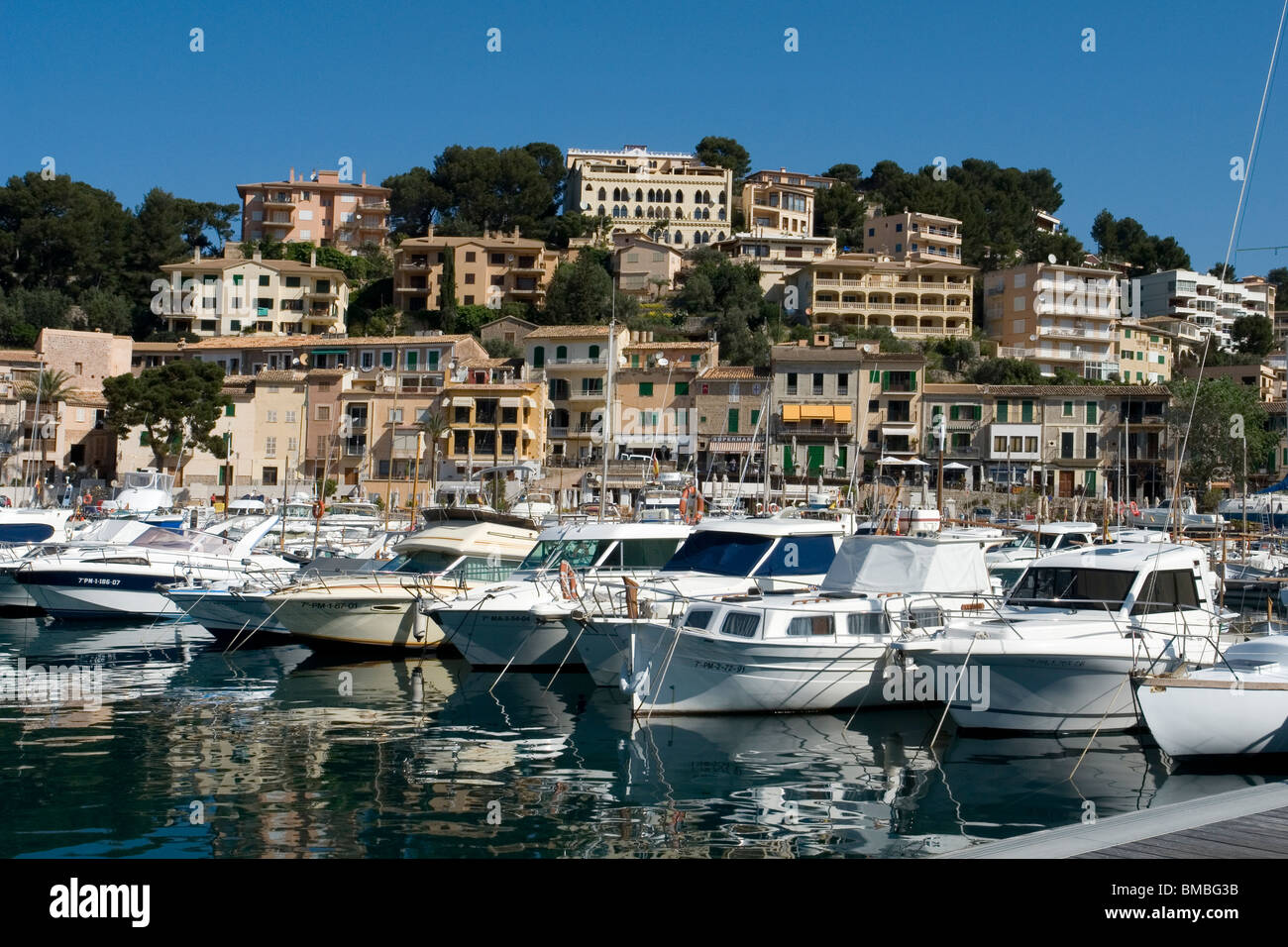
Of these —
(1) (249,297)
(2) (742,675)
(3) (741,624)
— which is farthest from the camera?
(1) (249,297)

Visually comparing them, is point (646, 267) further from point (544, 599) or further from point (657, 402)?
point (544, 599)

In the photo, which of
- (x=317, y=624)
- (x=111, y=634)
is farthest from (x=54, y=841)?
(x=111, y=634)

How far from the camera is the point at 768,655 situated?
19.8 m

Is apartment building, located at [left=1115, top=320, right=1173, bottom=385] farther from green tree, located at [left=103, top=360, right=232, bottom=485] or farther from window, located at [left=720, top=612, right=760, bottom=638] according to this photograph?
window, located at [left=720, top=612, right=760, bottom=638]

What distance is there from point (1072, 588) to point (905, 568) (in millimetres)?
2875

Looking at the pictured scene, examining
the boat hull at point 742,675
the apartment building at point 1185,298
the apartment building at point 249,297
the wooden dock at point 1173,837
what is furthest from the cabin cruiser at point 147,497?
the apartment building at point 1185,298

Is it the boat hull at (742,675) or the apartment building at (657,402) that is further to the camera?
the apartment building at (657,402)

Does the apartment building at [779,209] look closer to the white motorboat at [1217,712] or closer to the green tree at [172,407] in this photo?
the green tree at [172,407]

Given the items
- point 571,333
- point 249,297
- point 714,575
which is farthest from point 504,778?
point 249,297

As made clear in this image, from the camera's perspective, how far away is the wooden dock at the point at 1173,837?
9781 mm

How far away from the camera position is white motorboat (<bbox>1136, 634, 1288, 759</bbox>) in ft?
53.8

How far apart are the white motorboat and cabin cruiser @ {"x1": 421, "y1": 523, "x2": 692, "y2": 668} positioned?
10.5 m

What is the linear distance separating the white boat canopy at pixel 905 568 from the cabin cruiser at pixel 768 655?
3.60 ft
